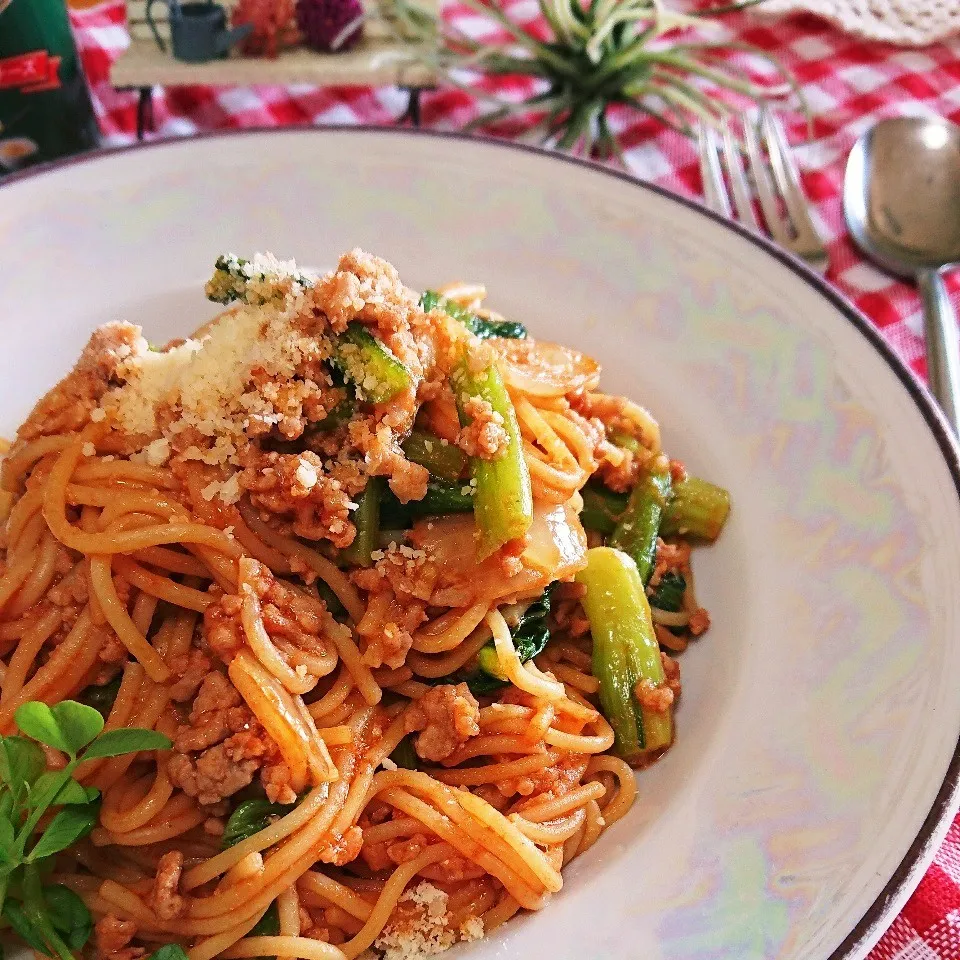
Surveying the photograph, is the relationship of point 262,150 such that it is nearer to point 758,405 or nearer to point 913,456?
point 758,405

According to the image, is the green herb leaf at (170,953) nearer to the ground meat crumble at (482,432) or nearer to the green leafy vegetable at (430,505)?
the green leafy vegetable at (430,505)

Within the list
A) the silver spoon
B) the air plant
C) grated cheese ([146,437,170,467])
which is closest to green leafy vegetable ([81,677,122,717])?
grated cheese ([146,437,170,467])

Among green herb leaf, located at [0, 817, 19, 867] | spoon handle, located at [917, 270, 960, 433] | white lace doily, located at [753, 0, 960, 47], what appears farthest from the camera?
white lace doily, located at [753, 0, 960, 47]

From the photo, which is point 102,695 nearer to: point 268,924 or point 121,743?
point 121,743

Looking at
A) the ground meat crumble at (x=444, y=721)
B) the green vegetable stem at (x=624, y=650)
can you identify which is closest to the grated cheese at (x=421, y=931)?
the ground meat crumble at (x=444, y=721)

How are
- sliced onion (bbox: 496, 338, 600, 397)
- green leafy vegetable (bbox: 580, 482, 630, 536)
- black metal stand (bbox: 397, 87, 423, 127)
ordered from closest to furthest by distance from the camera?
sliced onion (bbox: 496, 338, 600, 397)
green leafy vegetable (bbox: 580, 482, 630, 536)
black metal stand (bbox: 397, 87, 423, 127)

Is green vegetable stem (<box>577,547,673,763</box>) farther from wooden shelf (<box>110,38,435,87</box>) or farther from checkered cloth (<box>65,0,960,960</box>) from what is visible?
wooden shelf (<box>110,38,435,87</box>)

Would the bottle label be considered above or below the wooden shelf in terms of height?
above

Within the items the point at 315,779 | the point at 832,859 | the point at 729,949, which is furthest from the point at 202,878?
the point at 832,859

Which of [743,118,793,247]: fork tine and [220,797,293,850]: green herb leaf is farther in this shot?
[743,118,793,247]: fork tine
